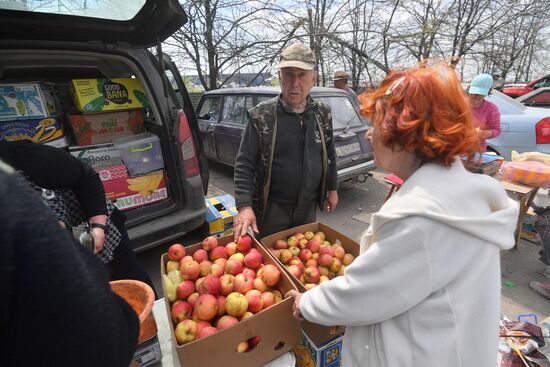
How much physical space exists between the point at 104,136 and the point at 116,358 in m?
2.97

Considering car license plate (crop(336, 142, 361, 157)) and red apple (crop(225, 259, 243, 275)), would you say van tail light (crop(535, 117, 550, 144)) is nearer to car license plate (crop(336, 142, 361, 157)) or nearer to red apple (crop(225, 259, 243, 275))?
car license plate (crop(336, 142, 361, 157))

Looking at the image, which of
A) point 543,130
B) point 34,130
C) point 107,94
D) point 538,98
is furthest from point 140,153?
point 538,98

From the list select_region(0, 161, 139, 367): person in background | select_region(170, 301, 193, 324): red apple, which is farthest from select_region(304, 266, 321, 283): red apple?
select_region(0, 161, 139, 367): person in background

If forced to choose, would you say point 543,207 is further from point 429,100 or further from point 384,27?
point 384,27

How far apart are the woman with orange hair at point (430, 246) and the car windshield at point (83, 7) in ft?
6.60

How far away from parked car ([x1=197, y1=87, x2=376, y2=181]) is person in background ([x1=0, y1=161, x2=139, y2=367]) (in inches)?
164

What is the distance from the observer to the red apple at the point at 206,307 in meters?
1.28

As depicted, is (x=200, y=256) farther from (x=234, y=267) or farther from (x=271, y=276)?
(x=271, y=276)

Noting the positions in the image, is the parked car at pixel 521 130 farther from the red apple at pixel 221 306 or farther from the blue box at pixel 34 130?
the blue box at pixel 34 130

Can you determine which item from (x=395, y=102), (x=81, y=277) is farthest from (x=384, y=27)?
(x=81, y=277)

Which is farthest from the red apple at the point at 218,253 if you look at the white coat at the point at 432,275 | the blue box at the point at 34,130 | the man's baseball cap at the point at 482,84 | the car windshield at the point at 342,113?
the man's baseball cap at the point at 482,84

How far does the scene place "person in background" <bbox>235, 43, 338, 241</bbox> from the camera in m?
2.06

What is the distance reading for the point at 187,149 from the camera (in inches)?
117

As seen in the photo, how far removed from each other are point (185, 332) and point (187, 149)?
2.11 meters
